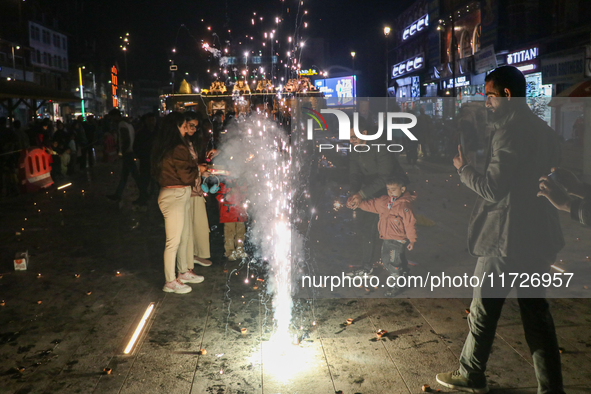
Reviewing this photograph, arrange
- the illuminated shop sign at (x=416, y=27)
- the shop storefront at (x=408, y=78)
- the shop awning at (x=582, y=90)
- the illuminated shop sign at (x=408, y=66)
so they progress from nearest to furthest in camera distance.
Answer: the shop awning at (x=582, y=90) < the illuminated shop sign at (x=416, y=27) < the illuminated shop sign at (x=408, y=66) < the shop storefront at (x=408, y=78)

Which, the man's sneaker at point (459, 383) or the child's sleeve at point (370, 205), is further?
the child's sleeve at point (370, 205)

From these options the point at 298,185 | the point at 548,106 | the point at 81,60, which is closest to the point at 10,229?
the point at 298,185

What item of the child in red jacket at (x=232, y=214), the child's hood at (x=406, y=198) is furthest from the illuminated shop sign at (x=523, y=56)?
the child in red jacket at (x=232, y=214)

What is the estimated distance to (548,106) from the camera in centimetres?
1808

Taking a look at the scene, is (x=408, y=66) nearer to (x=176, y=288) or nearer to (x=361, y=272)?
(x=361, y=272)

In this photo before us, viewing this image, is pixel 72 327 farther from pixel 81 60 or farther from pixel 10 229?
pixel 81 60

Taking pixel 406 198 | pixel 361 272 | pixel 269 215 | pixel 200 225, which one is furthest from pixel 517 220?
pixel 269 215

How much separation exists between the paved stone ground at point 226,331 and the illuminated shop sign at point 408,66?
34.4 meters

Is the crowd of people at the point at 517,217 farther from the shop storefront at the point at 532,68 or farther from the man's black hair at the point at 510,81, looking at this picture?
the shop storefront at the point at 532,68

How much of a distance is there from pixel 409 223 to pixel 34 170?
11401 mm

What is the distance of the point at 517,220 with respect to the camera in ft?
9.92

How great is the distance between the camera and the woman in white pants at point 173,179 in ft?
17.3

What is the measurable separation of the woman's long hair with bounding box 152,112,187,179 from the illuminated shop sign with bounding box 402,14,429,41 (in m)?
36.5

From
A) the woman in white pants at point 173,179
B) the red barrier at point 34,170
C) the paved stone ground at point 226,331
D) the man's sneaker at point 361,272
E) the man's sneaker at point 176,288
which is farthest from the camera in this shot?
the red barrier at point 34,170
